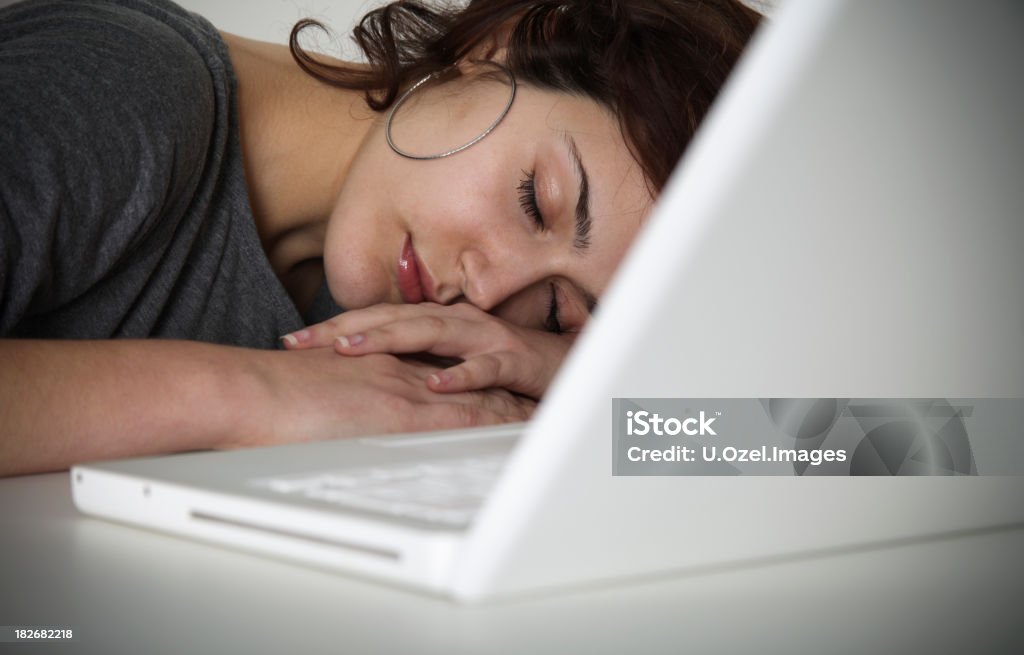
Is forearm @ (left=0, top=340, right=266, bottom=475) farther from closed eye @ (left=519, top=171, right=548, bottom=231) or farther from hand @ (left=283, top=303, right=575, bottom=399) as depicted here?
closed eye @ (left=519, top=171, right=548, bottom=231)

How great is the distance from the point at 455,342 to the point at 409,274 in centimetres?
22

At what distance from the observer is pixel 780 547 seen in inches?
17.9

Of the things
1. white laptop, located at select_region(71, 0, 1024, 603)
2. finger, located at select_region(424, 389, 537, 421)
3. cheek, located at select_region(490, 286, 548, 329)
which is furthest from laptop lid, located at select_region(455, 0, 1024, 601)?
cheek, located at select_region(490, 286, 548, 329)

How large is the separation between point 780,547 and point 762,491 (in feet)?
0.15

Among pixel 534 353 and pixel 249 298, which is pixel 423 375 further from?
pixel 249 298

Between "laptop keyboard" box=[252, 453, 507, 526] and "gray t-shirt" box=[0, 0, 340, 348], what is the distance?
1.66 ft

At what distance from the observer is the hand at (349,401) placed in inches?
34.3

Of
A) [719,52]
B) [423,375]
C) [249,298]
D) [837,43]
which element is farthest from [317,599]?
[719,52]

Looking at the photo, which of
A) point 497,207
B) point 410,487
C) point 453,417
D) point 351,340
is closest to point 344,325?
point 351,340

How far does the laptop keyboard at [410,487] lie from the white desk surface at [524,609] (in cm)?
4

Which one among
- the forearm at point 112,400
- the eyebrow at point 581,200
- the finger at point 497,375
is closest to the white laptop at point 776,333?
the forearm at point 112,400

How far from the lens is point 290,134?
4.80 feet

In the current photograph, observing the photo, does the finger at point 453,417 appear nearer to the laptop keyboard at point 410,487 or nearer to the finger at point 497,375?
the finger at point 497,375

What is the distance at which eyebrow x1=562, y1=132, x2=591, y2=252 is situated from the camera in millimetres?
1248
